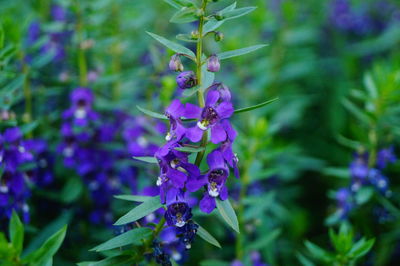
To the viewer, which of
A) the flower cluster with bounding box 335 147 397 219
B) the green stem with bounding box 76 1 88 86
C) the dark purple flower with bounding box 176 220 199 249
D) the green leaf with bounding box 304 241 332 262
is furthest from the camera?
the green stem with bounding box 76 1 88 86

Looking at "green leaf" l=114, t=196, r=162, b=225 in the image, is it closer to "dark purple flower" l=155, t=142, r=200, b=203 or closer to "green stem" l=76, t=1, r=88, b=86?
"dark purple flower" l=155, t=142, r=200, b=203

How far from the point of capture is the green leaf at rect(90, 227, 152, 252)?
2054mm

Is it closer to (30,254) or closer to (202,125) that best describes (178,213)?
(202,125)

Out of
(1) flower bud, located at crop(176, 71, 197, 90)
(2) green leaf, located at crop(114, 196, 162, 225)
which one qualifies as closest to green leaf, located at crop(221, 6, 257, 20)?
(1) flower bud, located at crop(176, 71, 197, 90)

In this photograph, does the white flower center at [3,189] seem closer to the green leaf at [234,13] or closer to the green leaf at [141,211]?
the green leaf at [141,211]

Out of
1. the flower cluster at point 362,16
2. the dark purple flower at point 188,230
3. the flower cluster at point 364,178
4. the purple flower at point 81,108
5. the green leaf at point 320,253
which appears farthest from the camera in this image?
the flower cluster at point 362,16

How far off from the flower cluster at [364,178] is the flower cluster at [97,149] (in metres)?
1.68

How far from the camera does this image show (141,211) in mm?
2010

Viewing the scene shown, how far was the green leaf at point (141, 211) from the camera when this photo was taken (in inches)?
77.1

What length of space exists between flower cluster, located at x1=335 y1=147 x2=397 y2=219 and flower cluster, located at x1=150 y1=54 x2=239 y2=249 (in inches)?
74.4

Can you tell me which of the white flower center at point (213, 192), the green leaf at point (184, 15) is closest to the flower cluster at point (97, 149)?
the white flower center at point (213, 192)

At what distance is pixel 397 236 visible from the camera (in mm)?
3852

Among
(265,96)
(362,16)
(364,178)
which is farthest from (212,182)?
(362,16)

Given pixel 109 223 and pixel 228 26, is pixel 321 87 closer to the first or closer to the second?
pixel 228 26
